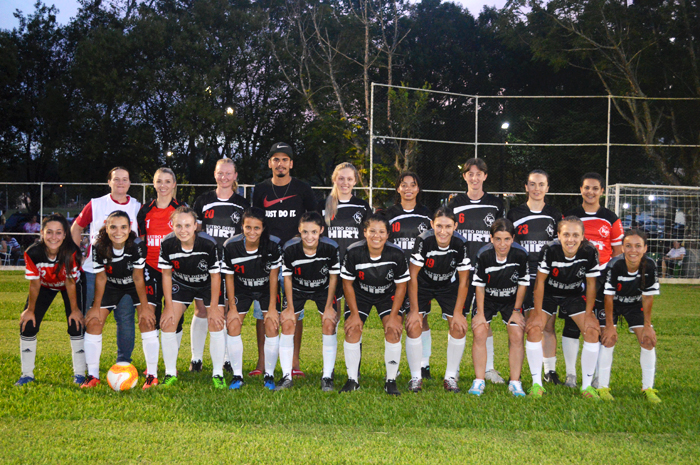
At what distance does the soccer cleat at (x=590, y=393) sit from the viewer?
15.0 ft

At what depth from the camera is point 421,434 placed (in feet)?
12.2

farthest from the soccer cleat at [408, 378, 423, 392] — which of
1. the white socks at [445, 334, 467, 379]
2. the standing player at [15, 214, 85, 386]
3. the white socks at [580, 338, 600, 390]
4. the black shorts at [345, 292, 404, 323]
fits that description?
the standing player at [15, 214, 85, 386]

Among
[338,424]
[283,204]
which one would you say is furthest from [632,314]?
[283,204]

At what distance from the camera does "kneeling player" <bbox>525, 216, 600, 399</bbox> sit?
15.6 feet

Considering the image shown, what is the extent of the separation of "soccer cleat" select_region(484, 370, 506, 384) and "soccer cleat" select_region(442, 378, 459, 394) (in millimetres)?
444

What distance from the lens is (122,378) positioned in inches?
184

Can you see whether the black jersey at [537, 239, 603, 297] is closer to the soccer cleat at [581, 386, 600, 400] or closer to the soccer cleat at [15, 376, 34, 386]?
the soccer cleat at [581, 386, 600, 400]

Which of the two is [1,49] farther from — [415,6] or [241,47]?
[415,6]

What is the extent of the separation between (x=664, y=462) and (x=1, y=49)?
28.7 m

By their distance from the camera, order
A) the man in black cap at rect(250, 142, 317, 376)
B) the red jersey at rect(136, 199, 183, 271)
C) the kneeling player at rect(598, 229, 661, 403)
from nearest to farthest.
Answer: the kneeling player at rect(598, 229, 661, 403) → the red jersey at rect(136, 199, 183, 271) → the man in black cap at rect(250, 142, 317, 376)

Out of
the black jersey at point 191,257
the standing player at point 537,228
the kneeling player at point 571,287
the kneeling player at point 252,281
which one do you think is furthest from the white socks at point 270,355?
the standing player at point 537,228

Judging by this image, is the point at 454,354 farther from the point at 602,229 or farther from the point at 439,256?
the point at 602,229

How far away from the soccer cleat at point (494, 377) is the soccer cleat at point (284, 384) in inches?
70.3

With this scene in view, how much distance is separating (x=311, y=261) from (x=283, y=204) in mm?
753
